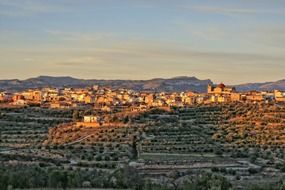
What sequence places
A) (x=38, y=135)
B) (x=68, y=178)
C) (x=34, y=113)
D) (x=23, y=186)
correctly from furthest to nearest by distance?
(x=34, y=113) → (x=38, y=135) → (x=68, y=178) → (x=23, y=186)

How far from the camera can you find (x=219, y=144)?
204ft

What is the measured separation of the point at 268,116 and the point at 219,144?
16.3 m

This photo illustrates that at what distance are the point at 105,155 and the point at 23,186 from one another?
2209cm

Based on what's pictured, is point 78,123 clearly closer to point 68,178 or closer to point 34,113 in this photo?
point 34,113

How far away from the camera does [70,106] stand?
108875 millimetres

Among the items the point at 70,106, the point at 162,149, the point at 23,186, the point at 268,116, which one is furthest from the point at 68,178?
the point at 70,106

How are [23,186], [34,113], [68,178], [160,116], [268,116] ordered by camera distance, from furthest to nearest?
[34,113] < [160,116] < [268,116] < [68,178] < [23,186]

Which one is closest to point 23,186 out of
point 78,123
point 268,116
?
point 78,123

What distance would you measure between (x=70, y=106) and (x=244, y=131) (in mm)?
46379

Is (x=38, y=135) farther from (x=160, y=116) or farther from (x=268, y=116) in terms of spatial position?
(x=268, y=116)

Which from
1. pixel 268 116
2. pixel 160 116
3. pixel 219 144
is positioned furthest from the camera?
pixel 160 116

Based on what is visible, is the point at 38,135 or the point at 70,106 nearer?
the point at 38,135

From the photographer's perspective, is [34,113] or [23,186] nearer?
[23,186]

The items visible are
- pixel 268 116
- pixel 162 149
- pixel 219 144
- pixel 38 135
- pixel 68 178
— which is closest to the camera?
pixel 68 178
